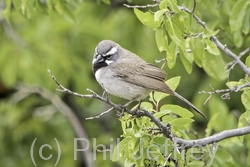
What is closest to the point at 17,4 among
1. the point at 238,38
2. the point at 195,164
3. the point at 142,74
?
the point at 142,74

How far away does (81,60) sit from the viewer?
1054 cm

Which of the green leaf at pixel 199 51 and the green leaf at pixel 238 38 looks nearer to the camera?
the green leaf at pixel 199 51

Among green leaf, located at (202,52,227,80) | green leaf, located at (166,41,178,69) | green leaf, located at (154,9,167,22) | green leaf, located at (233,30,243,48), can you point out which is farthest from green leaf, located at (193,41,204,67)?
green leaf, located at (233,30,243,48)

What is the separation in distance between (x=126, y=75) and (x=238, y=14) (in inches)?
53.0

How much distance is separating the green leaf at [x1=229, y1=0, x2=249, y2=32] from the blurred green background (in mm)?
3028

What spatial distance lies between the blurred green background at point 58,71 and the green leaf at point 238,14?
9.93 feet

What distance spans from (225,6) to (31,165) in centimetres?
584

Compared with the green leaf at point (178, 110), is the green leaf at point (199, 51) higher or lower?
higher

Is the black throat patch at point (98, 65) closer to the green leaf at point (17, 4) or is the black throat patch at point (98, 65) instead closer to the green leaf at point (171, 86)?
the green leaf at point (171, 86)

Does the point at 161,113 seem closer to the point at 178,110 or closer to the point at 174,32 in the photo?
the point at 178,110

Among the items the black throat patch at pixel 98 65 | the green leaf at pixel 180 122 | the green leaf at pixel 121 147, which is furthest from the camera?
the black throat patch at pixel 98 65

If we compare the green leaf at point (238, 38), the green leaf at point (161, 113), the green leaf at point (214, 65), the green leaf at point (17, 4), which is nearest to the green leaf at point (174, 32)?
the green leaf at point (161, 113)

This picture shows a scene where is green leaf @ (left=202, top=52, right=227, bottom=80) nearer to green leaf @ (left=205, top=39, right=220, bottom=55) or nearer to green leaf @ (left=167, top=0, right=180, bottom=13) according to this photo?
green leaf @ (left=205, top=39, right=220, bottom=55)

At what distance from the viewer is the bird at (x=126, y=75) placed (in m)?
6.36
